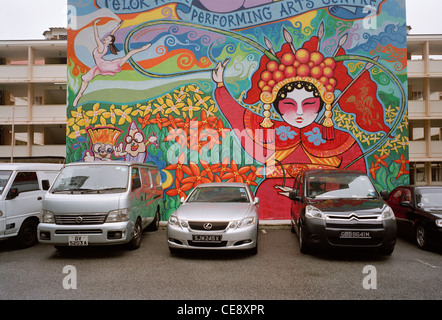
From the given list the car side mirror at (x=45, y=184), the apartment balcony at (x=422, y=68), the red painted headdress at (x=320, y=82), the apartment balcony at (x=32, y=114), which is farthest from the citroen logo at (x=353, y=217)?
the apartment balcony at (x=32, y=114)

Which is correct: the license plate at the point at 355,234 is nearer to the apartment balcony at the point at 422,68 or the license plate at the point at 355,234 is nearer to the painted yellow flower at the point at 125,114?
the painted yellow flower at the point at 125,114

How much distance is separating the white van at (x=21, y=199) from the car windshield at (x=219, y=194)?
147 inches

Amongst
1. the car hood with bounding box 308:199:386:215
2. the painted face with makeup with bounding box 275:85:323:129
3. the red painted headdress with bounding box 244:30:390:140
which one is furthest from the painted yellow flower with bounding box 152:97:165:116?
the car hood with bounding box 308:199:386:215

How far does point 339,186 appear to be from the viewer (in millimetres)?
7539

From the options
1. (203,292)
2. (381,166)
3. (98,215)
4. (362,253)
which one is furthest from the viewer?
(381,166)

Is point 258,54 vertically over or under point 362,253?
over

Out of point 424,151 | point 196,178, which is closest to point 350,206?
point 196,178

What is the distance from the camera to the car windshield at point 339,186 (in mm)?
7293

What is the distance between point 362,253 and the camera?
6.95 metres

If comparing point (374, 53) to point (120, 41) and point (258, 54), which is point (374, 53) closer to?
point (258, 54)

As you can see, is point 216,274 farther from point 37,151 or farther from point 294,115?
point 37,151

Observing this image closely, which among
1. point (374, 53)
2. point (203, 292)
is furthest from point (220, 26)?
point (203, 292)
